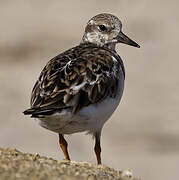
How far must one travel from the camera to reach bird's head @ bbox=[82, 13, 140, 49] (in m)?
9.02

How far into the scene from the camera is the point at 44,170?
5664 mm

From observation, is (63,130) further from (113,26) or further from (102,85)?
(113,26)

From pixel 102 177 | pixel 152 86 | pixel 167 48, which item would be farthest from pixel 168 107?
pixel 102 177

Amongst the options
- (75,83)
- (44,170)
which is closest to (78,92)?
(75,83)

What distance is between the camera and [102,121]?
7.58m

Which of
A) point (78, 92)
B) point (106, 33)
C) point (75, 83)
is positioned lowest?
point (78, 92)

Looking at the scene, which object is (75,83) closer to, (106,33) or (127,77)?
(106,33)

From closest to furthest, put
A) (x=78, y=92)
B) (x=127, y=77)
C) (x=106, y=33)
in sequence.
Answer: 1. (x=78, y=92)
2. (x=106, y=33)
3. (x=127, y=77)

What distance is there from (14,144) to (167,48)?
5.07 meters

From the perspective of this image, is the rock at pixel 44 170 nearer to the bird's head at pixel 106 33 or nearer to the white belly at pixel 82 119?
the white belly at pixel 82 119

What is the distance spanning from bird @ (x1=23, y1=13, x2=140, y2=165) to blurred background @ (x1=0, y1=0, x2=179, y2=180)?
3.91 m

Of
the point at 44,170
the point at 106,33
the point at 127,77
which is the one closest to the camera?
the point at 44,170

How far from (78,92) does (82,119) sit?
28 cm

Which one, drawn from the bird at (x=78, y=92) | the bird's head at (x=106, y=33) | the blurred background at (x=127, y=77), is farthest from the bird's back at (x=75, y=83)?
the blurred background at (x=127, y=77)
